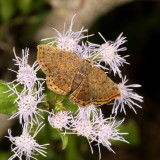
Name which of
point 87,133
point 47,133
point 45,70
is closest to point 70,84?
point 45,70

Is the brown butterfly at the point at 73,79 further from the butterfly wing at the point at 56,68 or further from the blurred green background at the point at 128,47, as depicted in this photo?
the blurred green background at the point at 128,47

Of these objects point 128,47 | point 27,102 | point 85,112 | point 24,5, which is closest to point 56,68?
point 27,102

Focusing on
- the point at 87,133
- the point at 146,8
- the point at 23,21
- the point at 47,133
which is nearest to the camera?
the point at 87,133

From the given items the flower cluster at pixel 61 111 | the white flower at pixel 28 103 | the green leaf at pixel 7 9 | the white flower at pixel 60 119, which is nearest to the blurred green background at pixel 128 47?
the green leaf at pixel 7 9

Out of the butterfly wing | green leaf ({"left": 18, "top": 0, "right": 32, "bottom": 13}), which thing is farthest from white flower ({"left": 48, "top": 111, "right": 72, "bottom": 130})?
green leaf ({"left": 18, "top": 0, "right": 32, "bottom": 13})

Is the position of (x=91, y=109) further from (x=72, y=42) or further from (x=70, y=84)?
(x=72, y=42)

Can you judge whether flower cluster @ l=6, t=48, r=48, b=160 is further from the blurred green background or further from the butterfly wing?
the blurred green background
